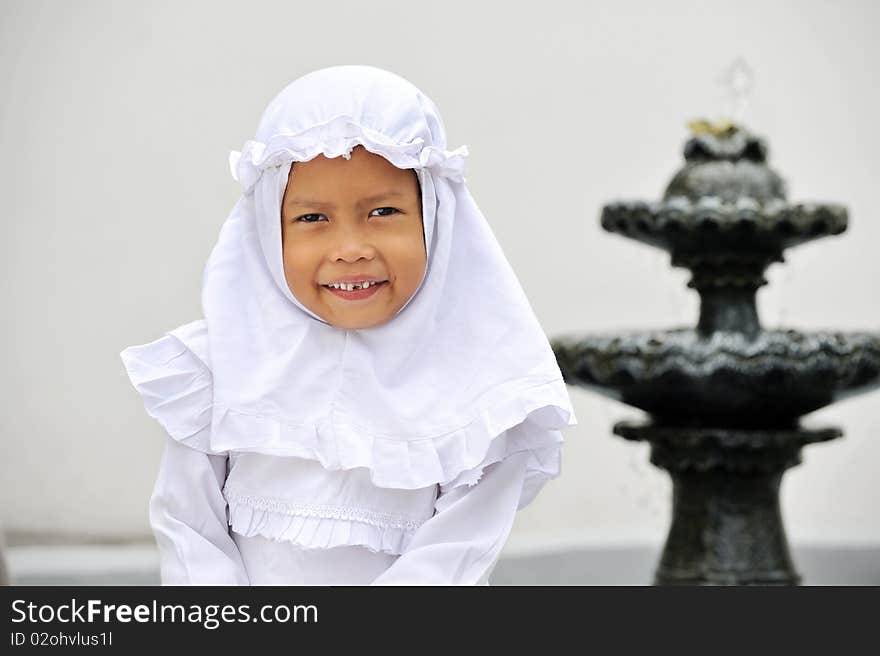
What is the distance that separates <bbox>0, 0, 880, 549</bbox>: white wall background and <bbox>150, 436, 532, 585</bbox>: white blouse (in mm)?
2777

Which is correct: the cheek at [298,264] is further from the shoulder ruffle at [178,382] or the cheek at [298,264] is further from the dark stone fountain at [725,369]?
the dark stone fountain at [725,369]

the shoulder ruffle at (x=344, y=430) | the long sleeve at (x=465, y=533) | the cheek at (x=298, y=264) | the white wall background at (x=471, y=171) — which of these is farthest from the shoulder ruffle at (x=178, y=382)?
the white wall background at (x=471, y=171)

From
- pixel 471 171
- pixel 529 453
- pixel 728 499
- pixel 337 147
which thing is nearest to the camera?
pixel 337 147

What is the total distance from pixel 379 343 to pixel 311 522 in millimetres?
206

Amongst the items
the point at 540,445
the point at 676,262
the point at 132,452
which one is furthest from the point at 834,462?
the point at 540,445

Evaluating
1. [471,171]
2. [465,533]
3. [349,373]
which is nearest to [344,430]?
[349,373]

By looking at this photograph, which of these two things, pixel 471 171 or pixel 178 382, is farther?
pixel 471 171

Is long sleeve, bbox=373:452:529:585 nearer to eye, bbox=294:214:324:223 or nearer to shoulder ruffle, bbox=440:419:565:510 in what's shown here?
shoulder ruffle, bbox=440:419:565:510

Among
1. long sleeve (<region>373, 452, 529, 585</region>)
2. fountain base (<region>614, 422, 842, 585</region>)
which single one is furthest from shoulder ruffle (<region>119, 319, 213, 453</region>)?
fountain base (<region>614, 422, 842, 585</region>)

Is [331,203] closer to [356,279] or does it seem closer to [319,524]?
[356,279]

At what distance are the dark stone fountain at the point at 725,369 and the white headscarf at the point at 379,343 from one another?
147 centimetres

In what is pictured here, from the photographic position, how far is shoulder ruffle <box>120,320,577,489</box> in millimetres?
1550

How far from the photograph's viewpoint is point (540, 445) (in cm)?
162

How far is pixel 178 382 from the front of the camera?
1606mm
